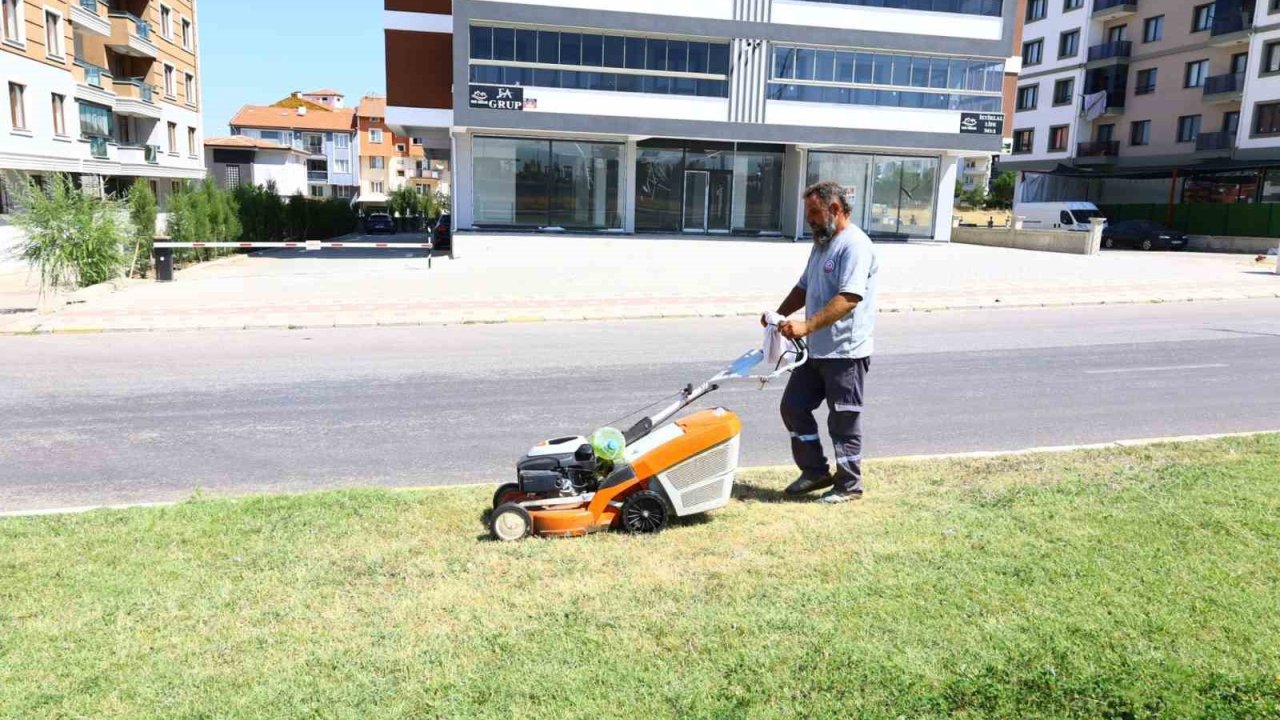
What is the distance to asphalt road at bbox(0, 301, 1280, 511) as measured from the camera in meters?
6.84

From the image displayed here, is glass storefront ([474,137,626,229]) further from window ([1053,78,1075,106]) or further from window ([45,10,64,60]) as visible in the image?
window ([1053,78,1075,106])

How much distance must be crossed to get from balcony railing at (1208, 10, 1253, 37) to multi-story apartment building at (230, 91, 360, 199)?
229 ft

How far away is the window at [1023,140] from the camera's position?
58562 mm

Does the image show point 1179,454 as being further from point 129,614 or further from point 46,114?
point 46,114

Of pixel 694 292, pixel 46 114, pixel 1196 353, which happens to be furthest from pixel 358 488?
pixel 46 114

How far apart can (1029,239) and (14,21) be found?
3597 cm

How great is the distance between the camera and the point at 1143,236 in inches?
1610

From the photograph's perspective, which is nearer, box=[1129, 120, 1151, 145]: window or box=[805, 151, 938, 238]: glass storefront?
box=[805, 151, 938, 238]: glass storefront

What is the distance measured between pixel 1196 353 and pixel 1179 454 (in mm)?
6847

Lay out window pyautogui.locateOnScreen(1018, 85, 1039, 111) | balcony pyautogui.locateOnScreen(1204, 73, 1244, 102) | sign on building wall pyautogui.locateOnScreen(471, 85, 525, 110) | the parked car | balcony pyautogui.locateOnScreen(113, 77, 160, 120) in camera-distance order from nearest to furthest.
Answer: sign on building wall pyautogui.locateOnScreen(471, 85, 525, 110)
balcony pyautogui.locateOnScreen(113, 77, 160, 120)
balcony pyautogui.locateOnScreen(1204, 73, 1244, 102)
the parked car
window pyautogui.locateOnScreen(1018, 85, 1039, 111)

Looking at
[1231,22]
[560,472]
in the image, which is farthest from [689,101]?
[1231,22]

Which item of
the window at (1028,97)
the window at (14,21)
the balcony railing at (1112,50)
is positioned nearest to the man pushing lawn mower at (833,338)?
the window at (14,21)

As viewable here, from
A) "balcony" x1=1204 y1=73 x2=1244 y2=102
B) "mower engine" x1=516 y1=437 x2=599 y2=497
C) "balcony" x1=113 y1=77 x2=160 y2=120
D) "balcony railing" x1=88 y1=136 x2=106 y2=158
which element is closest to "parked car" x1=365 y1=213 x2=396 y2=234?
"balcony" x1=113 y1=77 x2=160 y2=120

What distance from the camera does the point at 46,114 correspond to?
30891mm
